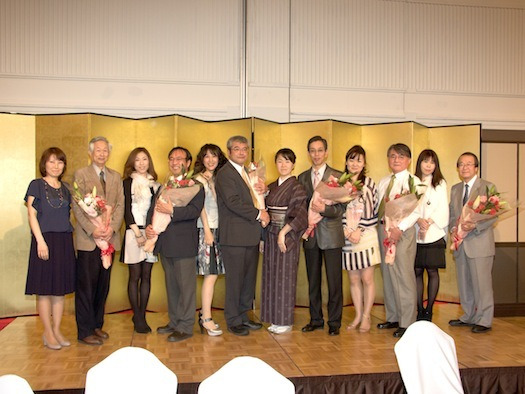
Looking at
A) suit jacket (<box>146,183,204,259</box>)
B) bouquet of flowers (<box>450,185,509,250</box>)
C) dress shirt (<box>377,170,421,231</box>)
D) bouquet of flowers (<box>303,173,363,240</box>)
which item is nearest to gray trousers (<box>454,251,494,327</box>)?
bouquet of flowers (<box>450,185,509,250</box>)

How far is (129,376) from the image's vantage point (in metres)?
1.90

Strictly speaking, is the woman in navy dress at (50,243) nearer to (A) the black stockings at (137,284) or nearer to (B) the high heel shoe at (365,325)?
(A) the black stockings at (137,284)

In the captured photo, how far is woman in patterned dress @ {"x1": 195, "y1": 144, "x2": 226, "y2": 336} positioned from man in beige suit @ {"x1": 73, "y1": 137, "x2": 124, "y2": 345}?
2.14 ft

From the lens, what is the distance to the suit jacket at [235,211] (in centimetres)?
409

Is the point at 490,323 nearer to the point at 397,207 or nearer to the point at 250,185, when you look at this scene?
the point at 397,207

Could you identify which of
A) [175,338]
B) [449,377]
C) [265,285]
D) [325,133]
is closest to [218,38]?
[325,133]

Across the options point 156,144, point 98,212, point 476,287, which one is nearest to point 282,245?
point 98,212

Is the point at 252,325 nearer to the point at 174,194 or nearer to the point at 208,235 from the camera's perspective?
the point at 208,235

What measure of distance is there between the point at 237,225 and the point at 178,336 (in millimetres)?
954

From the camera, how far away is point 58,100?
5844 millimetres

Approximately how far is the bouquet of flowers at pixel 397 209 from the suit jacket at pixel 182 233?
4.79ft

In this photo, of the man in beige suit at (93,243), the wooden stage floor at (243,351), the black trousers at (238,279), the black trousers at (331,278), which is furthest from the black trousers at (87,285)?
the black trousers at (331,278)

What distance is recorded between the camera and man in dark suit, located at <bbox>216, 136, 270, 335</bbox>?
4.12 metres

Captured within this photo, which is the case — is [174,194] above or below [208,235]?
above
